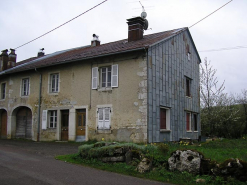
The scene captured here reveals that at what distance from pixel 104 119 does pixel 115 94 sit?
153 centimetres

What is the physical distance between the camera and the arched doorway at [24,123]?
2000 centimetres

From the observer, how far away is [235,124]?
938 inches

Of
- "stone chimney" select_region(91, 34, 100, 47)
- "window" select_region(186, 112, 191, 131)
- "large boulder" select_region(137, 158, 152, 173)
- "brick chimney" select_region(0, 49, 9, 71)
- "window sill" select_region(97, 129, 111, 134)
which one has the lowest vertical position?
"large boulder" select_region(137, 158, 152, 173)

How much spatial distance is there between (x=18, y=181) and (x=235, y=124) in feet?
69.0

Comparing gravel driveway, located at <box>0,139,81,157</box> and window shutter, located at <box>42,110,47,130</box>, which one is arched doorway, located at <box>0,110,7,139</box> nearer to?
window shutter, located at <box>42,110,47,130</box>

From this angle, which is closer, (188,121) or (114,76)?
(114,76)

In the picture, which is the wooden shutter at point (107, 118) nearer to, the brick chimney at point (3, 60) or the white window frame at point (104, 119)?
the white window frame at point (104, 119)

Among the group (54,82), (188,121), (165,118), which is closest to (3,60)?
(54,82)

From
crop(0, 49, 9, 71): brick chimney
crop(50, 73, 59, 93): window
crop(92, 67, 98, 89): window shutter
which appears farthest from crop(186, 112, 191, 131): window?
crop(0, 49, 9, 71): brick chimney

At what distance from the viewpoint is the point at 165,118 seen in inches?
645

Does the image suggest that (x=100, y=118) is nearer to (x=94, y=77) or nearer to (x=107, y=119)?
(x=107, y=119)

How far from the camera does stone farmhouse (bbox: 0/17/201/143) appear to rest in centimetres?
1462

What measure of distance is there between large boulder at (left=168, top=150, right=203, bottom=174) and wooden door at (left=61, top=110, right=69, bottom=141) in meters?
11.0

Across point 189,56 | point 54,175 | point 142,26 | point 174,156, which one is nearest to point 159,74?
point 142,26
